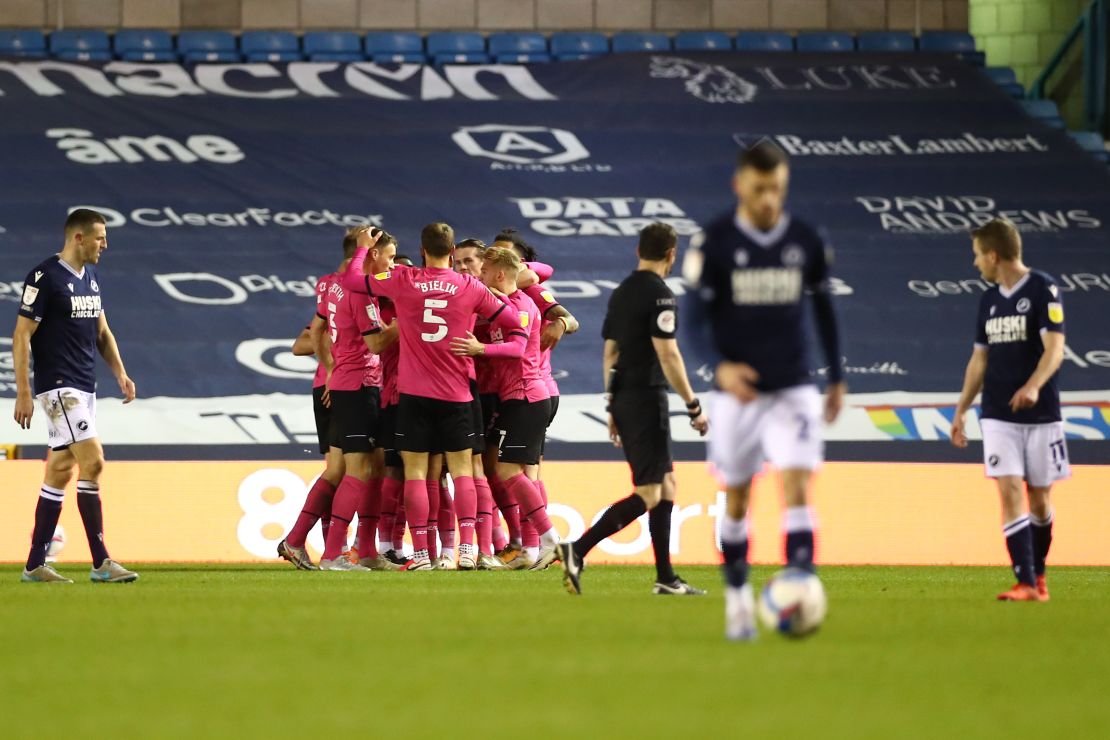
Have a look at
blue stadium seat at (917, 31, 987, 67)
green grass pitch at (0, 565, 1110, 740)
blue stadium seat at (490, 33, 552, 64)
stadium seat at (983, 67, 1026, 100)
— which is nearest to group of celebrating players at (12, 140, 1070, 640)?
green grass pitch at (0, 565, 1110, 740)

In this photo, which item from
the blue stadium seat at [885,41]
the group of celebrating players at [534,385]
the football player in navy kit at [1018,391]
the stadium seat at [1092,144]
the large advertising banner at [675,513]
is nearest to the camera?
the group of celebrating players at [534,385]

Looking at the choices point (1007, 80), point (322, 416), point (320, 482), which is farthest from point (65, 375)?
point (1007, 80)

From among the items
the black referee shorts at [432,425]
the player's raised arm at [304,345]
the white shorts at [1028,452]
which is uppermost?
the player's raised arm at [304,345]

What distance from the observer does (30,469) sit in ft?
42.1

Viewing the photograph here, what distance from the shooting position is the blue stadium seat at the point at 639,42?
72.3 ft

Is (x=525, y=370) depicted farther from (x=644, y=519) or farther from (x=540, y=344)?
(x=644, y=519)

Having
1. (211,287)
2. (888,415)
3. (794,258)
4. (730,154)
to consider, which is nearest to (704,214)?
(730,154)

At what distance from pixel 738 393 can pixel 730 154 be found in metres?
15.2

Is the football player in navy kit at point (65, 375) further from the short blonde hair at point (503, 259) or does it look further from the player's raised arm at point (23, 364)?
the short blonde hair at point (503, 259)

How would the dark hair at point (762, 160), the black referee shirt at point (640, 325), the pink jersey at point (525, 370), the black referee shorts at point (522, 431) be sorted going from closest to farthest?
the dark hair at point (762, 160) < the black referee shirt at point (640, 325) < the black referee shorts at point (522, 431) < the pink jersey at point (525, 370)

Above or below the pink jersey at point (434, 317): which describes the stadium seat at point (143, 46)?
above

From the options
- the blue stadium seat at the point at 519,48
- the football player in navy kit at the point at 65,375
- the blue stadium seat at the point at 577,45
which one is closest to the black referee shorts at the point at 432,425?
the football player in navy kit at the point at 65,375

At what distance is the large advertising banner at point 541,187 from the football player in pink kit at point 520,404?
17.4 feet

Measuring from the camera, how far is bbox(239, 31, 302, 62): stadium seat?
21.2m
